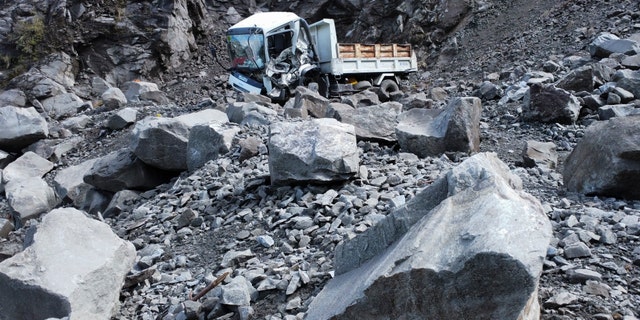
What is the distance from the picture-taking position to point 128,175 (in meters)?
8.01

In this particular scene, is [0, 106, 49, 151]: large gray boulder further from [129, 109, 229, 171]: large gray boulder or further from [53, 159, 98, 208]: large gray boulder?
[129, 109, 229, 171]: large gray boulder

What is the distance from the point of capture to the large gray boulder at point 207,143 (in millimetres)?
7098

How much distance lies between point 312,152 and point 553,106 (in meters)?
4.21

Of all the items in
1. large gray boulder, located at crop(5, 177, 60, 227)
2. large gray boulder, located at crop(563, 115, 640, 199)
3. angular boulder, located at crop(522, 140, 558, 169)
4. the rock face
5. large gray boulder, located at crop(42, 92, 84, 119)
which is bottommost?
large gray boulder, located at crop(42, 92, 84, 119)

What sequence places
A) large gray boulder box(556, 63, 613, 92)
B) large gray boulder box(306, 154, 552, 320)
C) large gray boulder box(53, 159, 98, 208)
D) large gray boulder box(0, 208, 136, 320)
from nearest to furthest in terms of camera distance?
large gray boulder box(306, 154, 552, 320)
large gray boulder box(0, 208, 136, 320)
large gray boulder box(556, 63, 613, 92)
large gray boulder box(53, 159, 98, 208)

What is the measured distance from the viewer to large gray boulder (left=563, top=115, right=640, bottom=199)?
14.8 feet

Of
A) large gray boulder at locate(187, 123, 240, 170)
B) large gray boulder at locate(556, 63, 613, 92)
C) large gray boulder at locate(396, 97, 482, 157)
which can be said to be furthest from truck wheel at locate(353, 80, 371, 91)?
large gray boulder at locate(396, 97, 482, 157)

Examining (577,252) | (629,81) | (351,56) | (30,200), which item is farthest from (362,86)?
(577,252)

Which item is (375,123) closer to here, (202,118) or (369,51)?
(202,118)

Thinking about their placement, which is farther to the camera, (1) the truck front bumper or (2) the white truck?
(1) the truck front bumper

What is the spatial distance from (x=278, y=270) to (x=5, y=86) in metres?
22.3

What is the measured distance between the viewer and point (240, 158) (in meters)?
6.77

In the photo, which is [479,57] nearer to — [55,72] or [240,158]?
[240,158]

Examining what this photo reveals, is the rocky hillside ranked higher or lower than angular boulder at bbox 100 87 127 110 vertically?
higher
